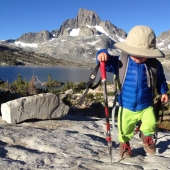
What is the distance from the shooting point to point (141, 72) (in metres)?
4.35

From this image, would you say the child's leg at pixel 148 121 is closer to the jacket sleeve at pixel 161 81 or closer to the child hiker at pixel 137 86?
the child hiker at pixel 137 86

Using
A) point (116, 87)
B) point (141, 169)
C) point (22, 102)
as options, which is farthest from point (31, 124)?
point (141, 169)

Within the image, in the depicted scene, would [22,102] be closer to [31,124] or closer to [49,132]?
[31,124]

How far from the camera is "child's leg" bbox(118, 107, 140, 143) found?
14.9 feet

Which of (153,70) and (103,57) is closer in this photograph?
(103,57)

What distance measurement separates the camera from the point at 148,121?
458cm

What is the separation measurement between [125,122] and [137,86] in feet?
2.20

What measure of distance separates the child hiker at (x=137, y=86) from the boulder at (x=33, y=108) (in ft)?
10.3

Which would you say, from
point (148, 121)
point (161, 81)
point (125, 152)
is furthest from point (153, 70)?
point (125, 152)

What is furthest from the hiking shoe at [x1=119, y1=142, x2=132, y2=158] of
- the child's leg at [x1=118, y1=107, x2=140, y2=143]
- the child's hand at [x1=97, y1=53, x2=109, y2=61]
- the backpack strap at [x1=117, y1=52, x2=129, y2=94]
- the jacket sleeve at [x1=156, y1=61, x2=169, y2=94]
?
the child's hand at [x1=97, y1=53, x2=109, y2=61]

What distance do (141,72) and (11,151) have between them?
8.55ft

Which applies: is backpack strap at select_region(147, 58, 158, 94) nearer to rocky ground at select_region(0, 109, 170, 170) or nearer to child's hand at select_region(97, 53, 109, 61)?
child's hand at select_region(97, 53, 109, 61)

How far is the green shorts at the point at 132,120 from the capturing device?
4.54 metres

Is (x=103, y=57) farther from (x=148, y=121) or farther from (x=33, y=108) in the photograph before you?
(x=33, y=108)
